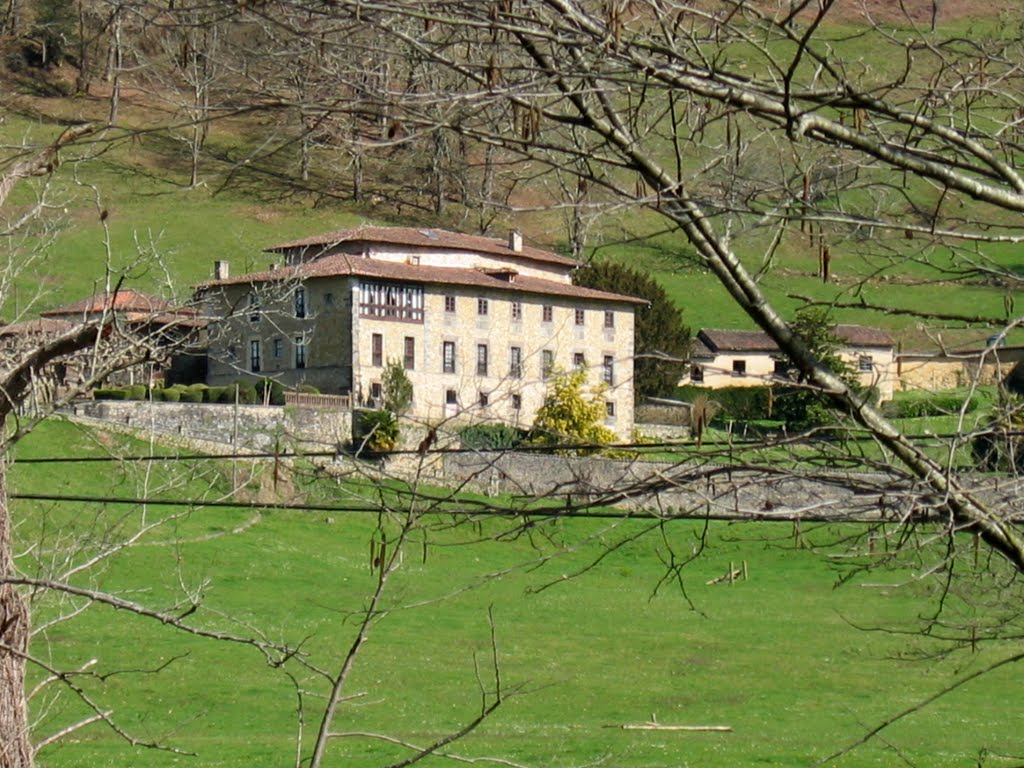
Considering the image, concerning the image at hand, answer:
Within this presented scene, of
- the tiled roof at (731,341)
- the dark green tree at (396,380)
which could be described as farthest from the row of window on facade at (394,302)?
the tiled roof at (731,341)

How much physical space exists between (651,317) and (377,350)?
47.9 ft

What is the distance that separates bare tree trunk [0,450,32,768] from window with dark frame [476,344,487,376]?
6054 centimetres

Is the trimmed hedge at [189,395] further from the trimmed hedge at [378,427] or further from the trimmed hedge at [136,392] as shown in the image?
the trimmed hedge at [378,427]

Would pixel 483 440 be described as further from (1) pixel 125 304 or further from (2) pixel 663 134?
(1) pixel 125 304

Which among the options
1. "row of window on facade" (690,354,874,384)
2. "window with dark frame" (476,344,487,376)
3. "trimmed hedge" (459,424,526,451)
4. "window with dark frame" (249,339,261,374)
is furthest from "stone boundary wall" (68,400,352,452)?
"row of window on facade" (690,354,874,384)

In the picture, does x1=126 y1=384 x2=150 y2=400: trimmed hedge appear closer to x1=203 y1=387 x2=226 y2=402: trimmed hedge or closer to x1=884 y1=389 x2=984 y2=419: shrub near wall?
x1=203 y1=387 x2=226 y2=402: trimmed hedge

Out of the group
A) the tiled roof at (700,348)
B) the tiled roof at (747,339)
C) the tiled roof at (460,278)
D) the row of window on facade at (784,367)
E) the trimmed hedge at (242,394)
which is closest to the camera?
the row of window on facade at (784,367)

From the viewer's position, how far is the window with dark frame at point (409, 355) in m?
67.2

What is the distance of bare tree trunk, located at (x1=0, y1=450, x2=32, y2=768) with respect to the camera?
8578mm

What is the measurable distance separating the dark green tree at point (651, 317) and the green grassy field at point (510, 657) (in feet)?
81.9

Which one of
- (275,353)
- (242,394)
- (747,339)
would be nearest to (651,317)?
(747,339)

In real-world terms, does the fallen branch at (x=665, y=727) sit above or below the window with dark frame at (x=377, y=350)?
below

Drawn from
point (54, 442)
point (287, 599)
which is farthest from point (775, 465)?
point (54, 442)

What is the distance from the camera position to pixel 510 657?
3256cm
